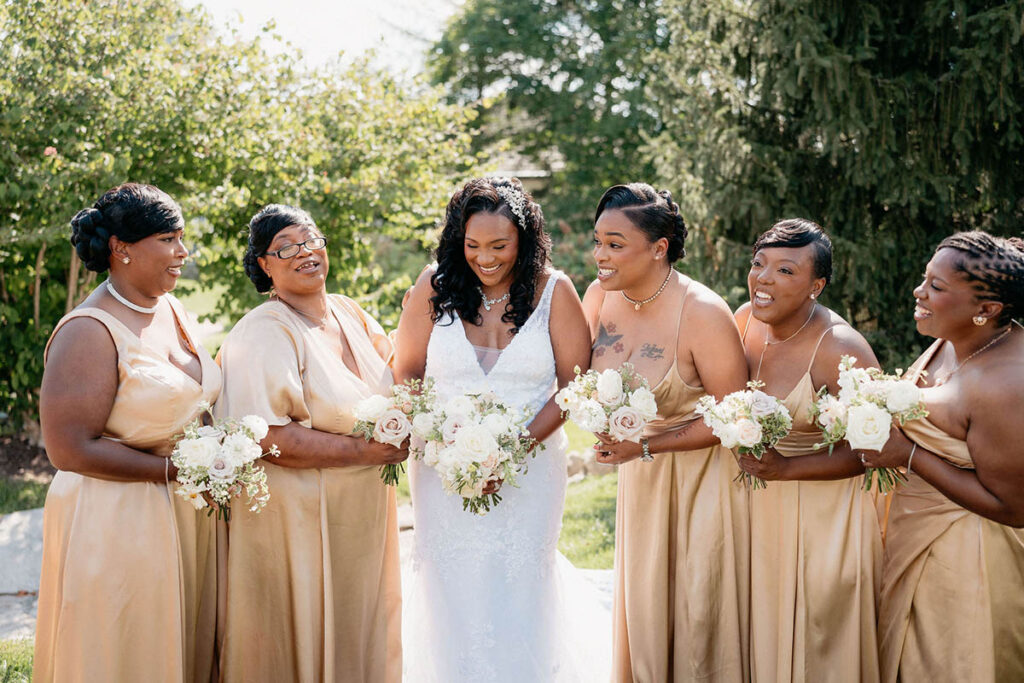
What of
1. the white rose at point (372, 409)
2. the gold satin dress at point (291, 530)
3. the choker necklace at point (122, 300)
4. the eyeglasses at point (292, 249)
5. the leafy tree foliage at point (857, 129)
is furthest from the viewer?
the leafy tree foliage at point (857, 129)

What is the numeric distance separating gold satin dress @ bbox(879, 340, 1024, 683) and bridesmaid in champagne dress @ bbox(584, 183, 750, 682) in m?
0.78

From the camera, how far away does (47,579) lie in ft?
13.4

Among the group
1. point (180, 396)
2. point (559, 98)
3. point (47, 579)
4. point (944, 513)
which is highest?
point (559, 98)

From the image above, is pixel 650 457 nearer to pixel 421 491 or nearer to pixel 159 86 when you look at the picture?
pixel 421 491

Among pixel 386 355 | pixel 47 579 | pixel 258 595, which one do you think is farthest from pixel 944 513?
pixel 47 579

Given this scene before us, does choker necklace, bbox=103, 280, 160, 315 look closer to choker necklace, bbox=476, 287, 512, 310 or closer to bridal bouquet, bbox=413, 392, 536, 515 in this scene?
bridal bouquet, bbox=413, 392, 536, 515

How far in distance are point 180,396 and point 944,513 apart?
3571 millimetres

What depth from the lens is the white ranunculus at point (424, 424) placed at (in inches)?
168

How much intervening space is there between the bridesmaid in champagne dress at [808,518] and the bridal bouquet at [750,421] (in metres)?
0.24

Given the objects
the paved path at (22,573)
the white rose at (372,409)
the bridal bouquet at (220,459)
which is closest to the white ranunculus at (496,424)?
the white rose at (372,409)

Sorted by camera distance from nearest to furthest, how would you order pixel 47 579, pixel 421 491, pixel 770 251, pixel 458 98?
pixel 47 579
pixel 770 251
pixel 421 491
pixel 458 98

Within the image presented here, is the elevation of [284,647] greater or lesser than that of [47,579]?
lesser

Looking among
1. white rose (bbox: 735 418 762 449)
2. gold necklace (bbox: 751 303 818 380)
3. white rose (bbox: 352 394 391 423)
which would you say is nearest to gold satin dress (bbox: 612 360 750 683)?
gold necklace (bbox: 751 303 818 380)

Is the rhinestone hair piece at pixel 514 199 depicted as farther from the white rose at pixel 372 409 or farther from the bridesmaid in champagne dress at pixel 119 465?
the bridesmaid in champagne dress at pixel 119 465
